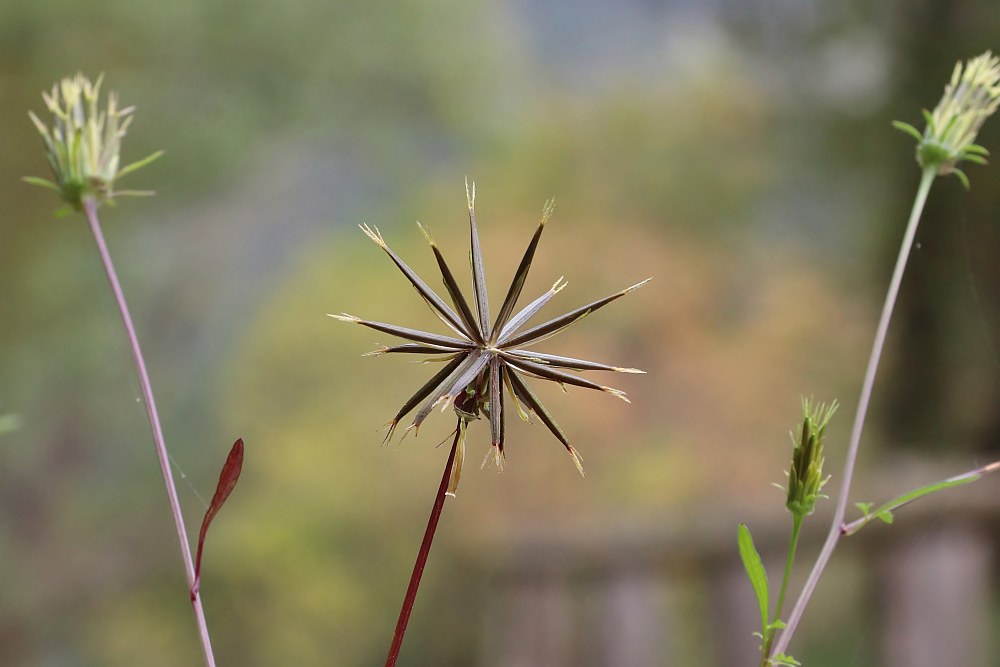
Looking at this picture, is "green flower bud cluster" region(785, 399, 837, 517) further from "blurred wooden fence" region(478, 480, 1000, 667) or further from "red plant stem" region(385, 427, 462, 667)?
"blurred wooden fence" region(478, 480, 1000, 667)

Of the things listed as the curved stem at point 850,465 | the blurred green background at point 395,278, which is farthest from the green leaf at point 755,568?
the blurred green background at point 395,278

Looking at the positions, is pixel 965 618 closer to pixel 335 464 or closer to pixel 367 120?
pixel 335 464

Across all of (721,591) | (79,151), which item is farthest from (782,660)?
(721,591)

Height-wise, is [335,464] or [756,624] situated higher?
[335,464]

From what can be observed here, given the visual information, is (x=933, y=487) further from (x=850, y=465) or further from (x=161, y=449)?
(x=161, y=449)

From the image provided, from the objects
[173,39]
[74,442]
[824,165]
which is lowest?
[74,442]

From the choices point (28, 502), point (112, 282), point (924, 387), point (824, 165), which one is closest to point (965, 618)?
point (112, 282)
